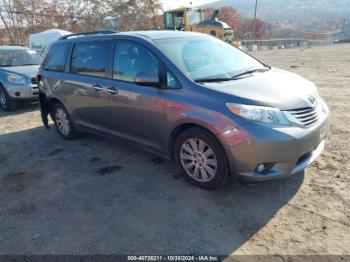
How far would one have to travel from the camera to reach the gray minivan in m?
3.07

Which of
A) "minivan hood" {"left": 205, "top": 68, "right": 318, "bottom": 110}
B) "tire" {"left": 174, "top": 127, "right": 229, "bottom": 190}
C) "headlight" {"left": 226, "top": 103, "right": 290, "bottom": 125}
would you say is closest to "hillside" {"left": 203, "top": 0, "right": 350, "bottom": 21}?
"minivan hood" {"left": 205, "top": 68, "right": 318, "bottom": 110}

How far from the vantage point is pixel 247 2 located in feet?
416

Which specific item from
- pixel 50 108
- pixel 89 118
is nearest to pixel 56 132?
pixel 50 108

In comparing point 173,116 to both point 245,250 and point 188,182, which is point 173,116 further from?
point 245,250

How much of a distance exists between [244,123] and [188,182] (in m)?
1.12

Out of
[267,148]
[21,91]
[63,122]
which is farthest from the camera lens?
[21,91]

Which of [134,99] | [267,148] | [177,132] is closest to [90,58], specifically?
[134,99]

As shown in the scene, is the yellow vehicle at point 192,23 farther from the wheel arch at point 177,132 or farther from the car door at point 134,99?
the wheel arch at point 177,132

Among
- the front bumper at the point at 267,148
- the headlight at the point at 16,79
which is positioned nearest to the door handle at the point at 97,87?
the front bumper at the point at 267,148

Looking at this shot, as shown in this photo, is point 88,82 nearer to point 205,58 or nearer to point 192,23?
point 205,58

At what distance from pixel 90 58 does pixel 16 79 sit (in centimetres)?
438

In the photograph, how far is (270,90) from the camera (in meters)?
3.33

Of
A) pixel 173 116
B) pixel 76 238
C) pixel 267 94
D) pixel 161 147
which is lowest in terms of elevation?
pixel 76 238

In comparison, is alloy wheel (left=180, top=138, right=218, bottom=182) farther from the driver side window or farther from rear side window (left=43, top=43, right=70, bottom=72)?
rear side window (left=43, top=43, right=70, bottom=72)
